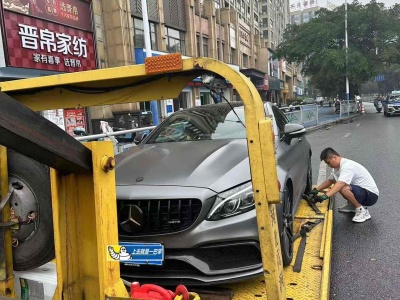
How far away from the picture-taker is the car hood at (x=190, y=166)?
268 centimetres

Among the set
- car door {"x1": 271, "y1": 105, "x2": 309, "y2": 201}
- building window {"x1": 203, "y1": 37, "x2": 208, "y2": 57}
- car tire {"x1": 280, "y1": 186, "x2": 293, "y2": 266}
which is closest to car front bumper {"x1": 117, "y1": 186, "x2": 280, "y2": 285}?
car tire {"x1": 280, "y1": 186, "x2": 293, "y2": 266}

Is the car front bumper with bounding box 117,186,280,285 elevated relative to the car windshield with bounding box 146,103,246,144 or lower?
lower

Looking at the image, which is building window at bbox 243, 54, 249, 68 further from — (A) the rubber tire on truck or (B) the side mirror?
(A) the rubber tire on truck

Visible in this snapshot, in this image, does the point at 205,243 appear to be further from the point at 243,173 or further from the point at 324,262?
the point at 324,262

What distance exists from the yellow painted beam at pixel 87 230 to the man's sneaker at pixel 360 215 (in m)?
3.49

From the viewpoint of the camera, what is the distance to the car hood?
2.68 metres

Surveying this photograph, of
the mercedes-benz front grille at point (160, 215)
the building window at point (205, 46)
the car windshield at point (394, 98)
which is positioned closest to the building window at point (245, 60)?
the building window at point (205, 46)

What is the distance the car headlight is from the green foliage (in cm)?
2763

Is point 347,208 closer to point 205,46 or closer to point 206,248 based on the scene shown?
point 206,248

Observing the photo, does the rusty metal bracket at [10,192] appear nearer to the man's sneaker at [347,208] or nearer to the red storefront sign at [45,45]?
the man's sneaker at [347,208]

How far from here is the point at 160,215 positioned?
102 inches

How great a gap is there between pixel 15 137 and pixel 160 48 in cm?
2179

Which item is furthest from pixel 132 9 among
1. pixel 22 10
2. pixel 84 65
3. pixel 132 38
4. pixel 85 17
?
pixel 22 10

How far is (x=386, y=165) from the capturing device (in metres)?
7.86
